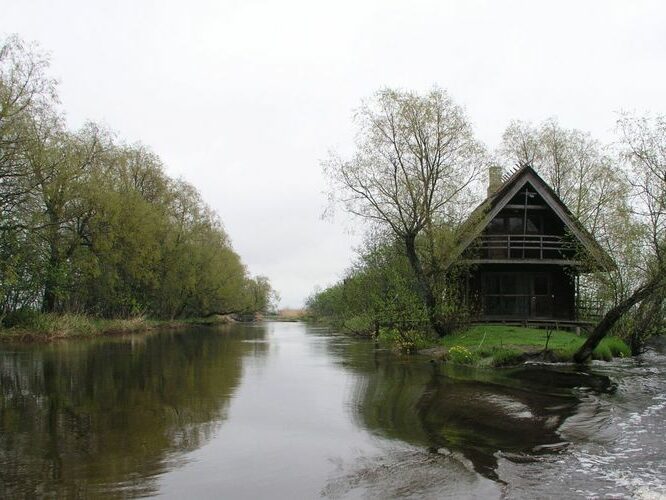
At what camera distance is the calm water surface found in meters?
7.68

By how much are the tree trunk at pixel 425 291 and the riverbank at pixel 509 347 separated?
88 centimetres

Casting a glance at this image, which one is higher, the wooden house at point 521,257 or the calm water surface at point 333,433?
the wooden house at point 521,257

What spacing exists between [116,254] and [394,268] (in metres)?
22.6

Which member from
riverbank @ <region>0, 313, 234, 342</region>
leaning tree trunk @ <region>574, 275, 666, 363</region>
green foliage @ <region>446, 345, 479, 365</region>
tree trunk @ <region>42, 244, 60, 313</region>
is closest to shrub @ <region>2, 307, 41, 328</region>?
riverbank @ <region>0, 313, 234, 342</region>

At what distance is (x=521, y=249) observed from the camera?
104 feet

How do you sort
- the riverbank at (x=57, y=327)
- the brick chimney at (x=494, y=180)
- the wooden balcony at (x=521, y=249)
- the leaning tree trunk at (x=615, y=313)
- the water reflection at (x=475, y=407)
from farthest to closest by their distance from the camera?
1. the brick chimney at (x=494, y=180)
2. the riverbank at (x=57, y=327)
3. the wooden balcony at (x=521, y=249)
4. the leaning tree trunk at (x=615, y=313)
5. the water reflection at (x=475, y=407)

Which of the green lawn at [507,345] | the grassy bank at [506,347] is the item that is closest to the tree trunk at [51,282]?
the grassy bank at [506,347]

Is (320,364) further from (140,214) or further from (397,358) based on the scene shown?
(140,214)

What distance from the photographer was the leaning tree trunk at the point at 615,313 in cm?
1848

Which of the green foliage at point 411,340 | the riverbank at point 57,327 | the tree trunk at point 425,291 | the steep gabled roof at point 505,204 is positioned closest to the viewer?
the green foliage at point 411,340

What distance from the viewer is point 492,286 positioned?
3303cm

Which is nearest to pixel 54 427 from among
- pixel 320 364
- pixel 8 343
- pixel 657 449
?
pixel 657 449

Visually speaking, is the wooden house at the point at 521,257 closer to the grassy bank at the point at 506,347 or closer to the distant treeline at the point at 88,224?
the grassy bank at the point at 506,347

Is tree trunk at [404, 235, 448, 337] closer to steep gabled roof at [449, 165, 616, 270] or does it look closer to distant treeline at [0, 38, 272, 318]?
steep gabled roof at [449, 165, 616, 270]
